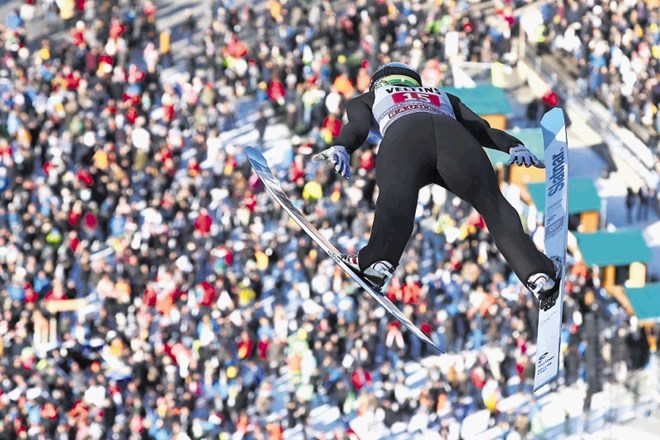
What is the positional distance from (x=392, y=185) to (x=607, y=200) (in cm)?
1921

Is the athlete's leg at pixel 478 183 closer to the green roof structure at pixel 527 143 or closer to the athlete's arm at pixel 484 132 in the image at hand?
the athlete's arm at pixel 484 132

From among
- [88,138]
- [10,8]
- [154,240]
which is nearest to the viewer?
[154,240]

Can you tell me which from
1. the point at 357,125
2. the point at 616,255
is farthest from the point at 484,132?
the point at 616,255

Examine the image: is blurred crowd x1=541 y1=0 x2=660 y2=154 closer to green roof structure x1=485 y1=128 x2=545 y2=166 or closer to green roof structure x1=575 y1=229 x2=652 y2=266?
green roof structure x1=485 y1=128 x2=545 y2=166

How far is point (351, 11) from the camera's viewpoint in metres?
35.8

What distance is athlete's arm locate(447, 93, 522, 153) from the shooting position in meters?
14.3

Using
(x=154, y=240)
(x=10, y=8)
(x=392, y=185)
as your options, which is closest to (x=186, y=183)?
(x=154, y=240)

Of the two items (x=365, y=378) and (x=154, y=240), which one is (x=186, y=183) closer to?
(x=154, y=240)

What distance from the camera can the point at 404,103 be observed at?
14.3 metres

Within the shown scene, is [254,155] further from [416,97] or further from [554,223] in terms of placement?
[554,223]

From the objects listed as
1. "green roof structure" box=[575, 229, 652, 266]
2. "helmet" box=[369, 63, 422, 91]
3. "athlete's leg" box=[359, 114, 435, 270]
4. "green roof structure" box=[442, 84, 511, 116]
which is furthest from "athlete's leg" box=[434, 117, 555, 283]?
"green roof structure" box=[442, 84, 511, 116]

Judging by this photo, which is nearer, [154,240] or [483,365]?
[483,365]

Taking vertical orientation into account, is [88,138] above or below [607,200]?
above

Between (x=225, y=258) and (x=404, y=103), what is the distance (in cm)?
1439
